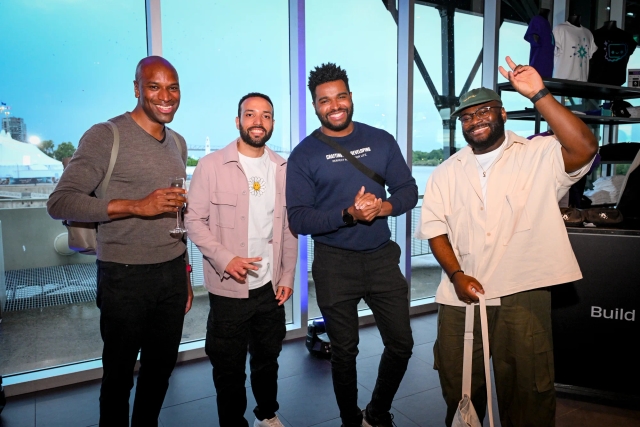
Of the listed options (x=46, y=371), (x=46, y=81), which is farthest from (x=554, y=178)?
(x=46, y=371)

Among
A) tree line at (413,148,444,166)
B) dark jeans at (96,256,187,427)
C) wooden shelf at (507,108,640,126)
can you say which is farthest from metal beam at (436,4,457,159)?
dark jeans at (96,256,187,427)

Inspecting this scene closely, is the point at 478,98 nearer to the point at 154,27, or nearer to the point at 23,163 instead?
the point at 154,27

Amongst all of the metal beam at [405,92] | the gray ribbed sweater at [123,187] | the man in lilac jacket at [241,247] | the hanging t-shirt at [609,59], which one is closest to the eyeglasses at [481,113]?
the man in lilac jacket at [241,247]

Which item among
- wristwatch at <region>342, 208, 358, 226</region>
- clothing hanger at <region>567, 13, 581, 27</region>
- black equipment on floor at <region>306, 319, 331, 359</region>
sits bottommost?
black equipment on floor at <region>306, 319, 331, 359</region>

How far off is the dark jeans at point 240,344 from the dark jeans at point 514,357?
0.86 meters

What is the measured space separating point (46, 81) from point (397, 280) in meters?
2.63

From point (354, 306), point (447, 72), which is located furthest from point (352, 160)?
point (447, 72)

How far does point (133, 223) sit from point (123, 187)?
0.16 m

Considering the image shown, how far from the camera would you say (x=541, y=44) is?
4.46m

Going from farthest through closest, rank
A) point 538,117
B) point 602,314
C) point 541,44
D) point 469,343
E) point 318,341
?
1. point 541,44
2. point 538,117
3. point 318,341
4. point 602,314
5. point 469,343

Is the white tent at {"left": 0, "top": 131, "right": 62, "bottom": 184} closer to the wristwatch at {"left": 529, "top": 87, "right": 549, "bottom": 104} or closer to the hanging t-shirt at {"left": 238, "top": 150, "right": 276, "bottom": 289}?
the hanging t-shirt at {"left": 238, "top": 150, "right": 276, "bottom": 289}

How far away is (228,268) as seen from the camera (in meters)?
2.06

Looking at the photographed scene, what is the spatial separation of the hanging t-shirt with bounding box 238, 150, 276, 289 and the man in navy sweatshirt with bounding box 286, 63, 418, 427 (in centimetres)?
11

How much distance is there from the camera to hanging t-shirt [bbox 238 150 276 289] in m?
2.26
